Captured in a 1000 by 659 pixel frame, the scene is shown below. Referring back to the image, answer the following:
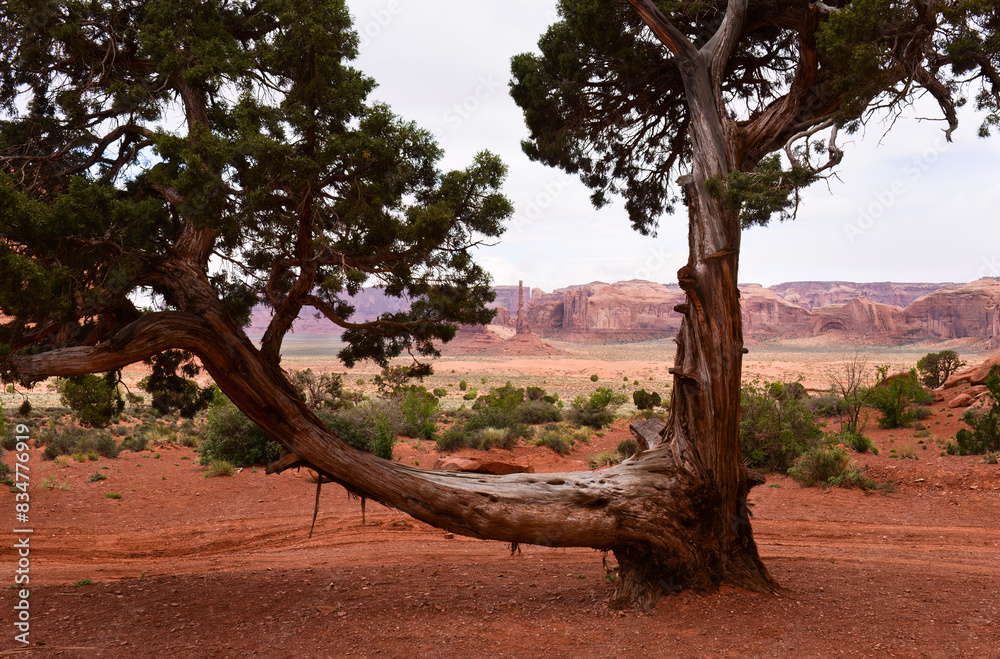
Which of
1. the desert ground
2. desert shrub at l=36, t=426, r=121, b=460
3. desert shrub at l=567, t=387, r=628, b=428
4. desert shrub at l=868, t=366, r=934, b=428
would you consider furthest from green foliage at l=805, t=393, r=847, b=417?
desert shrub at l=36, t=426, r=121, b=460

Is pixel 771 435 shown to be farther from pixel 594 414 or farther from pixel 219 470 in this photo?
pixel 219 470

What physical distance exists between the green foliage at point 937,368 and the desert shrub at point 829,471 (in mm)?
17602

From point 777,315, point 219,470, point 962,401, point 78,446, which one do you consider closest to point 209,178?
point 219,470

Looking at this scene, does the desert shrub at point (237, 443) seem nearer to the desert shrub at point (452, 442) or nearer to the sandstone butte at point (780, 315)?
the desert shrub at point (452, 442)

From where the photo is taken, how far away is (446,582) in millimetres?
6812

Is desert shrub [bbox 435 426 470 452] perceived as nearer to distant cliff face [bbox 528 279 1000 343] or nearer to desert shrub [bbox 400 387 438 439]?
desert shrub [bbox 400 387 438 439]

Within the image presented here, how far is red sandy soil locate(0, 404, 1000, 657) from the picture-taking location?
4.80 m

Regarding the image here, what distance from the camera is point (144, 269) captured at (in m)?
5.63

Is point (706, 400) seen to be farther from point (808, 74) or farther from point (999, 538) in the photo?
point (999, 538)

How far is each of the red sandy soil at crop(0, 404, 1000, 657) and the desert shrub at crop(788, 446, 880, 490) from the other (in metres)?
0.30

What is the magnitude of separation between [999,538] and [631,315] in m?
114

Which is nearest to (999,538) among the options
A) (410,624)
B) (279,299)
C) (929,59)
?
(929,59)

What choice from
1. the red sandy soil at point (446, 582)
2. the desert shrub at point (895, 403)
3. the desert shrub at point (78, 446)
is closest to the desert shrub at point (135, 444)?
the desert shrub at point (78, 446)

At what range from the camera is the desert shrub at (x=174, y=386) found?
805 centimetres
